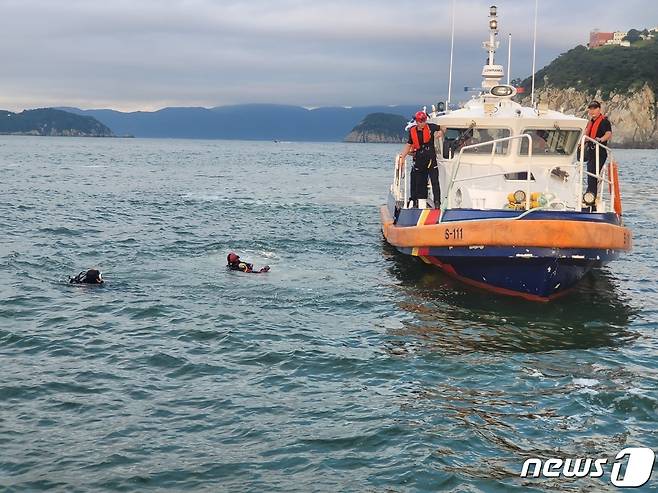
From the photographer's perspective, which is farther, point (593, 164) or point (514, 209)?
point (593, 164)

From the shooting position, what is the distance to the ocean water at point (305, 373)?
24.6 ft

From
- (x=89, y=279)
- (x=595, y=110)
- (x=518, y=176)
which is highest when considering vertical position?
(x=595, y=110)

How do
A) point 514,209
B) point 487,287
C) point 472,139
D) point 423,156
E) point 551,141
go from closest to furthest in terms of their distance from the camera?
point 514,209, point 487,287, point 551,141, point 423,156, point 472,139

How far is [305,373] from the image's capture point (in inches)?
403

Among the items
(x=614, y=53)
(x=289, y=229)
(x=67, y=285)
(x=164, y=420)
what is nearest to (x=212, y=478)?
(x=164, y=420)

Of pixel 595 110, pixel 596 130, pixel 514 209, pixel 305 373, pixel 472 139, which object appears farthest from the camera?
pixel 472 139

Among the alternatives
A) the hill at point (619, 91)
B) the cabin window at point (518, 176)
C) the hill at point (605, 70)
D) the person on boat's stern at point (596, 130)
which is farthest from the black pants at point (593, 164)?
the hill at point (605, 70)

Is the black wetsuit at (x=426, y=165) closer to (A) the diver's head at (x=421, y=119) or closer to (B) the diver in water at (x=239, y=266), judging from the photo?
(A) the diver's head at (x=421, y=119)

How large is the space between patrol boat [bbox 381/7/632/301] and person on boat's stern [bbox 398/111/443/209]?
0.35 metres

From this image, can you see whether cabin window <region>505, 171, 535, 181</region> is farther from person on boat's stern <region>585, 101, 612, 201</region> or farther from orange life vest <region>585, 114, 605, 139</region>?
orange life vest <region>585, 114, 605, 139</region>

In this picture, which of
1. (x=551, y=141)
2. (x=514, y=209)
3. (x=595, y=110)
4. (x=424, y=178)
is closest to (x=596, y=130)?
(x=595, y=110)

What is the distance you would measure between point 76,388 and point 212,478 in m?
3.19

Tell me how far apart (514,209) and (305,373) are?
20.3 ft

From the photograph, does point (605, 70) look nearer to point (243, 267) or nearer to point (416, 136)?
point (416, 136)
